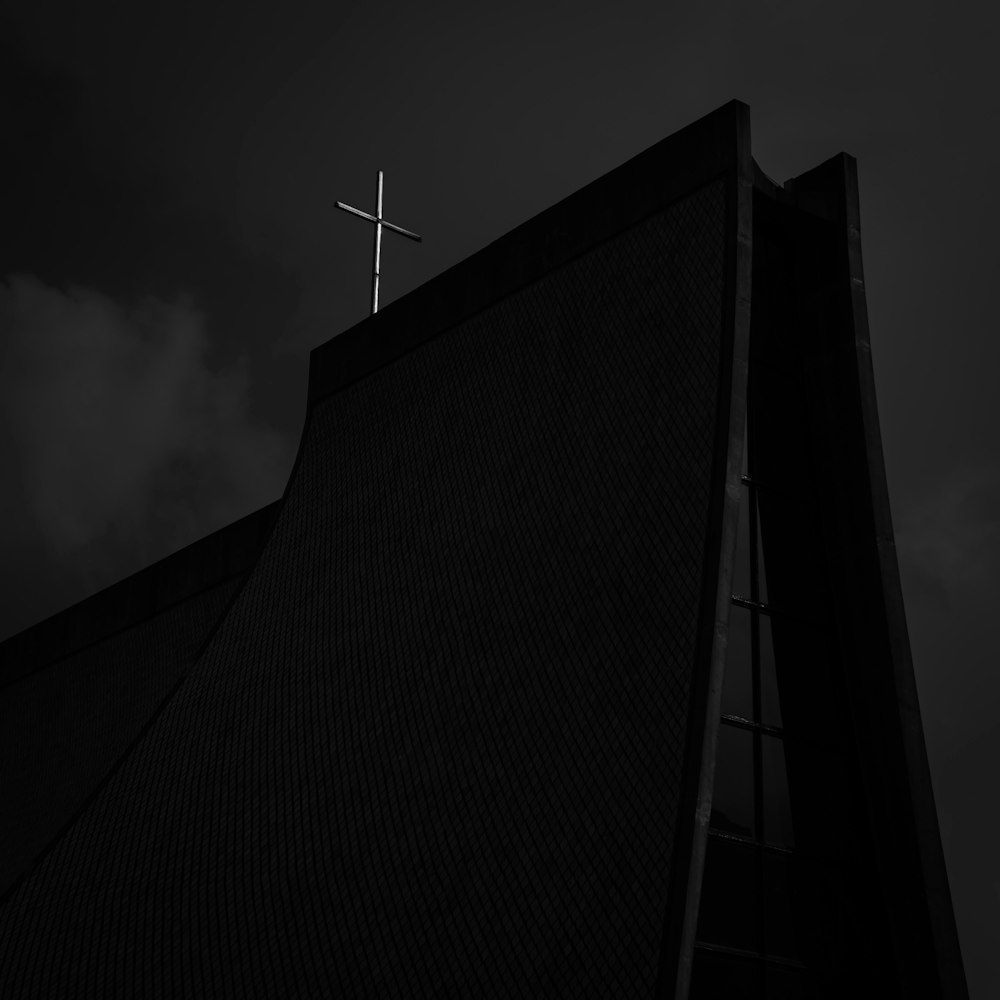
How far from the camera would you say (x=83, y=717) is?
56.9ft

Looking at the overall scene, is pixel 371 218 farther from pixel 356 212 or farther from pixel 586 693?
pixel 586 693

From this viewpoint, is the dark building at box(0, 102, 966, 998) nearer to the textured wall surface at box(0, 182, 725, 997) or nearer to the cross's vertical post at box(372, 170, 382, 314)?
the textured wall surface at box(0, 182, 725, 997)

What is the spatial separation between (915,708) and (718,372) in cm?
242

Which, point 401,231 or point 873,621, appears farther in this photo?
point 401,231

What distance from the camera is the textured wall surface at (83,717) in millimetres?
15656

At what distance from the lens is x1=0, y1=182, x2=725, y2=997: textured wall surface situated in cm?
816

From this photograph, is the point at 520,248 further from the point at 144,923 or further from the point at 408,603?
the point at 144,923

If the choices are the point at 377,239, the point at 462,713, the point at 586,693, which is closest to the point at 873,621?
the point at 586,693

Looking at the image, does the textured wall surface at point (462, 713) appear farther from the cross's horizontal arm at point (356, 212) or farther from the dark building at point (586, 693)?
the cross's horizontal arm at point (356, 212)

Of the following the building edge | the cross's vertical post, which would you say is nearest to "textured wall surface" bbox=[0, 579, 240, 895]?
the cross's vertical post

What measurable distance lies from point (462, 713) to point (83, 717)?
9.09 metres

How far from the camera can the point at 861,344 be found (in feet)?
32.8

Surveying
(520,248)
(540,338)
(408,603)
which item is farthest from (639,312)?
(408,603)

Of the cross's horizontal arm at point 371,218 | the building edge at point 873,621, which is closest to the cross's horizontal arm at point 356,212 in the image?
the cross's horizontal arm at point 371,218
